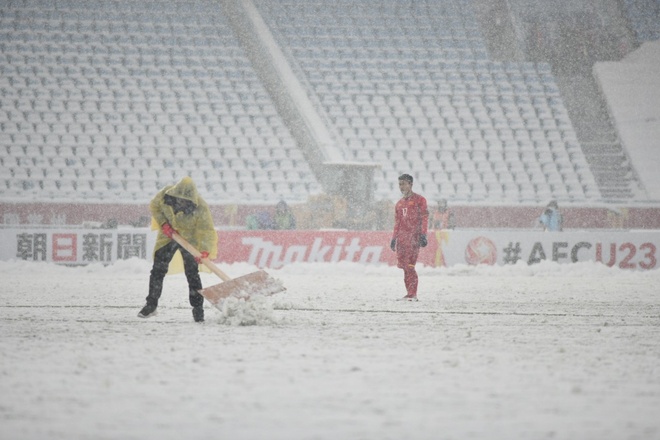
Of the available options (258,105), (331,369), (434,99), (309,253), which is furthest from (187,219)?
(434,99)

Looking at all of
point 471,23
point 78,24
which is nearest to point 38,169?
point 78,24

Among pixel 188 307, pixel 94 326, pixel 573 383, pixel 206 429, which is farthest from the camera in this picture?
pixel 188 307

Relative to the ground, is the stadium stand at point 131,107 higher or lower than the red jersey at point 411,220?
higher

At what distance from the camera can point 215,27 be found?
3603 centimetres

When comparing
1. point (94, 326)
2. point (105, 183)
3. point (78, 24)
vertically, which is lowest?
point (94, 326)

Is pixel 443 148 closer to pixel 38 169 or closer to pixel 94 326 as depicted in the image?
pixel 38 169

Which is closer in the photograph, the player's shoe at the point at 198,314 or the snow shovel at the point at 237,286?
the snow shovel at the point at 237,286

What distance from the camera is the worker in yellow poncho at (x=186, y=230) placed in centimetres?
997

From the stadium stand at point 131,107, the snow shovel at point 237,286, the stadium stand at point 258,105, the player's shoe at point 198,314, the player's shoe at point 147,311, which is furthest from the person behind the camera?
the stadium stand at point 258,105

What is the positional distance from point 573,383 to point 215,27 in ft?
103

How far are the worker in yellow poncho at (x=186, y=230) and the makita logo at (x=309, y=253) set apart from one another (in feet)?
37.1

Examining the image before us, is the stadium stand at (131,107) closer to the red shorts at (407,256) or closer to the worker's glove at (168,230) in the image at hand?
the red shorts at (407,256)

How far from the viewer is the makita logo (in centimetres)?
2160

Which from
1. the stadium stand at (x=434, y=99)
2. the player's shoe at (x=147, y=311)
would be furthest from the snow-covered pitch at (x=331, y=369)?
the stadium stand at (x=434, y=99)
